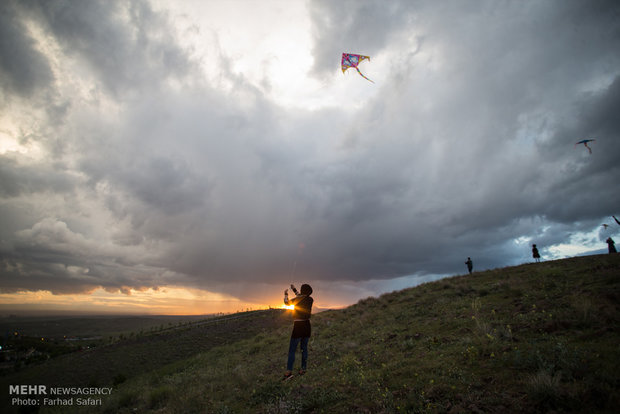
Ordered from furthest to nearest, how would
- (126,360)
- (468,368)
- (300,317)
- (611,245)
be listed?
1. (126,360)
2. (611,245)
3. (300,317)
4. (468,368)

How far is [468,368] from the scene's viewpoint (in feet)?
23.8

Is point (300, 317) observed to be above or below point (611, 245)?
below

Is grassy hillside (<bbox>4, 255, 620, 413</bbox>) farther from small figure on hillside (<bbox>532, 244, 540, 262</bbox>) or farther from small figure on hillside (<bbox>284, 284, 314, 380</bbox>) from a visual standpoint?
small figure on hillside (<bbox>532, 244, 540, 262</bbox>)

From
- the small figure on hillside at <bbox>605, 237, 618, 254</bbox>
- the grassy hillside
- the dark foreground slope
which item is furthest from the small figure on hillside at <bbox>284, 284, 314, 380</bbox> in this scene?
the small figure on hillside at <bbox>605, 237, 618, 254</bbox>

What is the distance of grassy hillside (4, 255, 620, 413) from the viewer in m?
5.38

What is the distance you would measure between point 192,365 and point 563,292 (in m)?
26.0

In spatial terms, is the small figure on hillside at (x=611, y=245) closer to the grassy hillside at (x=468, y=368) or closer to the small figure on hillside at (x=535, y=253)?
the small figure on hillside at (x=535, y=253)

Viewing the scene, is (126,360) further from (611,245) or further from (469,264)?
(611,245)

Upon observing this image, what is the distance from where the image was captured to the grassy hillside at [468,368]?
5.38m

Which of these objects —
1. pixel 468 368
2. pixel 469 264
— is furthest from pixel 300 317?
pixel 469 264

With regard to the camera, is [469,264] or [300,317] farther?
[469,264]

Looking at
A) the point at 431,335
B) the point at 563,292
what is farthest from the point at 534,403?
the point at 563,292

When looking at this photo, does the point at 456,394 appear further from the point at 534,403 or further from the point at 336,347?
the point at 336,347

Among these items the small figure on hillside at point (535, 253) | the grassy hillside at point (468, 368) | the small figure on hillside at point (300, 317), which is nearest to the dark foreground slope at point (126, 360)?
the grassy hillside at point (468, 368)
